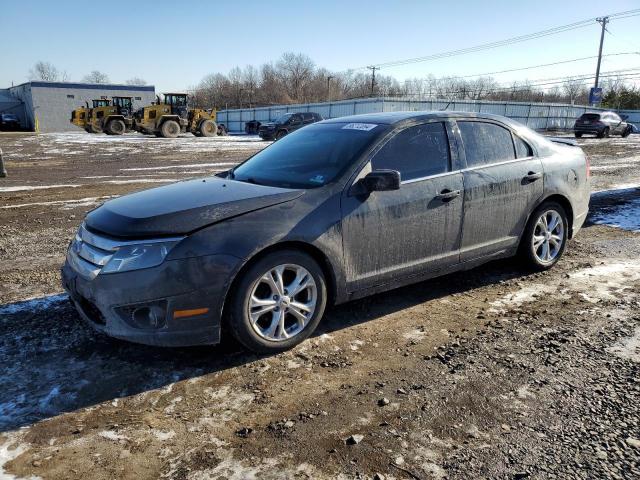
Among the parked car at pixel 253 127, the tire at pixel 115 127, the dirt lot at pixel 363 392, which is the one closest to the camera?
the dirt lot at pixel 363 392

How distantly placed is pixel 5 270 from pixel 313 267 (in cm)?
359

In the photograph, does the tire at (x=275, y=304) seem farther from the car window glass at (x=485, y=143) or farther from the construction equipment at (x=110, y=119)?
the construction equipment at (x=110, y=119)

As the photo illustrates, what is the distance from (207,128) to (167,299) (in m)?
33.9

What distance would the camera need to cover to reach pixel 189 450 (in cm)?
244

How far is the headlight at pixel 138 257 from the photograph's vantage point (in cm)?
300

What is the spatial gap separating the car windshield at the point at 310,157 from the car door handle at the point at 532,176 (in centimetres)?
162

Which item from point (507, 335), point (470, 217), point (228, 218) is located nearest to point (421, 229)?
point (470, 217)

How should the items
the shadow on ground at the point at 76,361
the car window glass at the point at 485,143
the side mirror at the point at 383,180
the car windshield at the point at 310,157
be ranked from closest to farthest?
the shadow on ground at the point at 76,361 → the side mirror at the point at 383,180 → the car windshield at the point at 310,157 → the car window glass at the point at 485,143

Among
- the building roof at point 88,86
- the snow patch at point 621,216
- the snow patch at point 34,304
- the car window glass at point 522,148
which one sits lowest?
the snow patch at point 34,304

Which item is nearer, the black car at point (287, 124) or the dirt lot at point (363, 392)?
the dirt lot at point (363, 392)

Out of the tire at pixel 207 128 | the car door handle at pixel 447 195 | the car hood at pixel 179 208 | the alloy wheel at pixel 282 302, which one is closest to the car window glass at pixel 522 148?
the car door handle at pixel 447 195

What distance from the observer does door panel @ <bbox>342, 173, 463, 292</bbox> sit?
364 centimetres

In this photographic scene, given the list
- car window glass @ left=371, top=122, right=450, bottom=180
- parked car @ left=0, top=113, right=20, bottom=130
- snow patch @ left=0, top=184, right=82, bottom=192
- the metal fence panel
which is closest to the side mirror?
car window glass @ left=371, top=122, right=450, bottom=180

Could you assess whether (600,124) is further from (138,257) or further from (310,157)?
(138,257)
